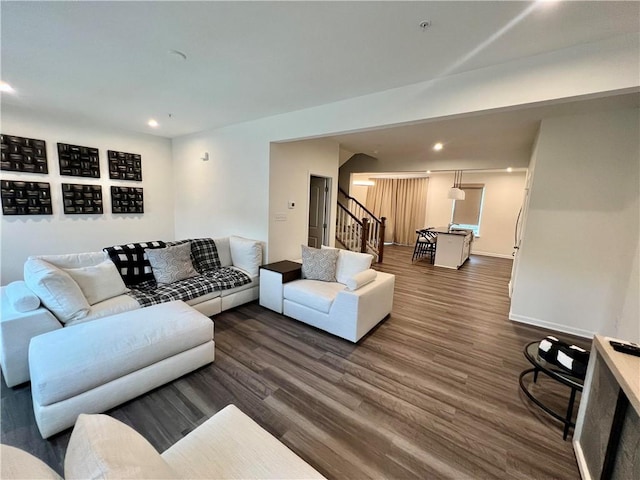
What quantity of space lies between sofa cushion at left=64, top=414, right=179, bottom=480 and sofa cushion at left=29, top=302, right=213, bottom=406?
46.7 inches

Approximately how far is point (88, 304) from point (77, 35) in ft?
7.35

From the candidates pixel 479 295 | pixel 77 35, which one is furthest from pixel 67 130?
pixel 479 295

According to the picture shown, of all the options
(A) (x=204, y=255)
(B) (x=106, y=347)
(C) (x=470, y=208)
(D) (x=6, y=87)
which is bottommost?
(B) (x=106, y=347)

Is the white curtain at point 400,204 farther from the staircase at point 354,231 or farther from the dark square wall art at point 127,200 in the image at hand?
the dark square wall art at point 127,200

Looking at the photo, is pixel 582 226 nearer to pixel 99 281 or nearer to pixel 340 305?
pixel 340 305

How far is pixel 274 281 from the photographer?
3.57 meters

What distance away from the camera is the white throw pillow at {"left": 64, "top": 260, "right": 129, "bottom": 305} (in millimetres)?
Result: 2596

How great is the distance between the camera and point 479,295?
464cm

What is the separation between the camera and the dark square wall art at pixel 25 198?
12.1 ft

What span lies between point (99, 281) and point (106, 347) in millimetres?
1160

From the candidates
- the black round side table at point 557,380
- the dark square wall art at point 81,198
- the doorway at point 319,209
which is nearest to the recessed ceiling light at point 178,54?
the doorway at point 319,209

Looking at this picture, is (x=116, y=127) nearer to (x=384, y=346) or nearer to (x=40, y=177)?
(x=40, y=177)

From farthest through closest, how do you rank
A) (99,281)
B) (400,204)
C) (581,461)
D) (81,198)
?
(400,204), (81,198), (99,281), (581,461)

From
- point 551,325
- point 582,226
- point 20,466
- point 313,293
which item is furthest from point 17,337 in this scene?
point 582,226
